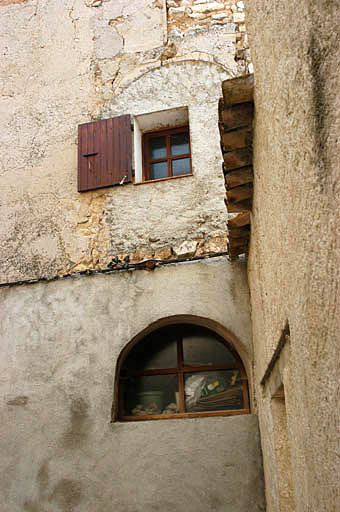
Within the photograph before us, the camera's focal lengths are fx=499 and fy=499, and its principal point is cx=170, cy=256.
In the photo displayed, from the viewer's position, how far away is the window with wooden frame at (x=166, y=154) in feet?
20.4

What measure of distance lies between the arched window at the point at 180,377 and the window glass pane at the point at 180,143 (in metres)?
2.24

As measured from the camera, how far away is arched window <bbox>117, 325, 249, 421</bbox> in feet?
16.8

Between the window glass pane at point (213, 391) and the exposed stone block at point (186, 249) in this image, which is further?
the exposed stone block at point (186, 249)

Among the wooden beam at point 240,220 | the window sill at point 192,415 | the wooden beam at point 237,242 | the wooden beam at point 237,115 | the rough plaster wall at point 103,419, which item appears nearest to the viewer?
the wooden beam at point 237,115

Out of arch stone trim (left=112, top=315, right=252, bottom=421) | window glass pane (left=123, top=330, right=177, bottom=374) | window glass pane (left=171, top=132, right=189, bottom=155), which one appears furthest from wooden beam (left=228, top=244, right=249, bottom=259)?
window glass pane (left=171, top=132, right=189, bottom=155)

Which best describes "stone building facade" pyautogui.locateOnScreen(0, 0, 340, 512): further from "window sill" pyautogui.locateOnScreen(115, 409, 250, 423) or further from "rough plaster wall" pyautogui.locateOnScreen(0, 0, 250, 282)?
"window sill" pyautogui.locateOnScreen(115, 409, 250, 423)

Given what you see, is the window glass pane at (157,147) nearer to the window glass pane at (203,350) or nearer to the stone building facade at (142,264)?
the stone building facade at (142,264)

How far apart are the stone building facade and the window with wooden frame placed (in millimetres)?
140

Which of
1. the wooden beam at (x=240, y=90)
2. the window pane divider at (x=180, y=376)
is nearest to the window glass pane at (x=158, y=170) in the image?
the window pane divider at (x=180, y=376)

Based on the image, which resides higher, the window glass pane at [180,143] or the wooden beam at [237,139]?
the window glass pane at [180,143]

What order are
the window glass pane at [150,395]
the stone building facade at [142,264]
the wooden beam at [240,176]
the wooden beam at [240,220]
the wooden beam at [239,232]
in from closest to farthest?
the stone building facade at [142,264] < the wooden beam at [240,176] < the wooden beam at [240,220] < the wooden beam at [239,232] < the window glass pane at [150,395]

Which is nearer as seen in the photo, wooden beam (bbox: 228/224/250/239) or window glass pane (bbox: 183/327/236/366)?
wooden beam (bbox: 228/224/250/239)

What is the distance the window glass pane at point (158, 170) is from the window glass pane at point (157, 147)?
121 millimetres


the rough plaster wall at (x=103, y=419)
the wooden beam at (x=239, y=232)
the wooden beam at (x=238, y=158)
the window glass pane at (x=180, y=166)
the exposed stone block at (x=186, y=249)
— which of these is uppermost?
the window glass pane at (x=180, y=166)
